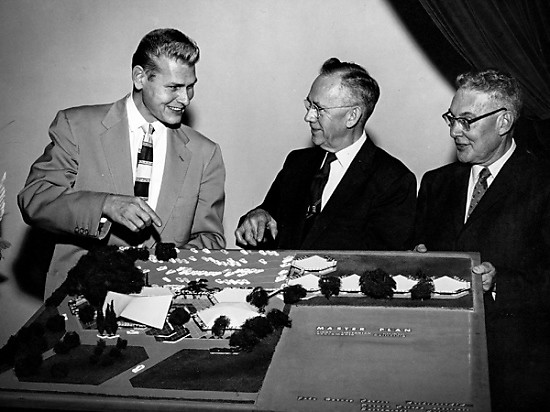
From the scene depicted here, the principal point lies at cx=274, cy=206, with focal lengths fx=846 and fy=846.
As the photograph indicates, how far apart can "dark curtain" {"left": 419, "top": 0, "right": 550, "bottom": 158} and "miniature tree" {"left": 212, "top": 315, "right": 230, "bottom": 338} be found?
1855 millimetres

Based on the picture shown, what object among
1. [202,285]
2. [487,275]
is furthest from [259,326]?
[487,275]

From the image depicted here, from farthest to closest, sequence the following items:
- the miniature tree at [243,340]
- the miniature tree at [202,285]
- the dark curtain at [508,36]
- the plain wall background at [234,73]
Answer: the plain wall background at [234,73] → the dark curtain at [508,36] → the miniature tree at [202,285] → the miniature tree at [243,340]

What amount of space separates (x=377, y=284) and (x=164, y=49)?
1.53 m

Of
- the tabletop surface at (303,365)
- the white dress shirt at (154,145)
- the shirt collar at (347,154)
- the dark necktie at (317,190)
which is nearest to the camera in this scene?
the tabletop surface at (303,365)

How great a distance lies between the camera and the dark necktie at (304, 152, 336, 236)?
3.98 meters

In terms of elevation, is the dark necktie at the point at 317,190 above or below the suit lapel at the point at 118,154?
below

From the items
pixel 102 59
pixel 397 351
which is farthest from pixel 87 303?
pixel 102 59

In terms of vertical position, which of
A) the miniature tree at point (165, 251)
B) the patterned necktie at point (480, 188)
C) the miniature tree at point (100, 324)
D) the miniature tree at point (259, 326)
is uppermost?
the patterned necktie at point (480, 188)

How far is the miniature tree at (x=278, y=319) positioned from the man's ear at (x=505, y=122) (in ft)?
4.79

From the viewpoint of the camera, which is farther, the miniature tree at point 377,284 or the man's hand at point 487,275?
the man's hand at point 487,275

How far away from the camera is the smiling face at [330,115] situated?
4.03 m

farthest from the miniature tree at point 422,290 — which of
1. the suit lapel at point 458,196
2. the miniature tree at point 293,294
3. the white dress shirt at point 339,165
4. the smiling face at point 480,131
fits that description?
the white dress shirt at point 339,165

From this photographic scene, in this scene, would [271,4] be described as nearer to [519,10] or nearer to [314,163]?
[314,163]

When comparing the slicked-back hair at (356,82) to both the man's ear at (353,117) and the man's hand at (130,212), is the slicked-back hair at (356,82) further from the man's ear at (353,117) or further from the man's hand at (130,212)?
the man's hand at (130,212)
